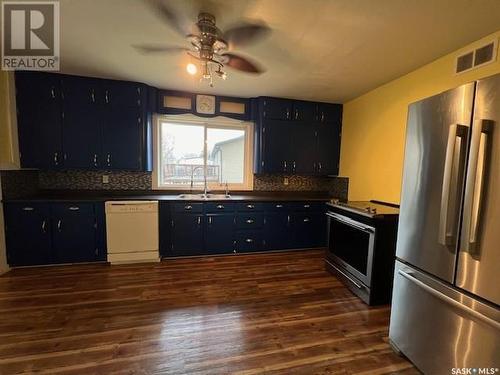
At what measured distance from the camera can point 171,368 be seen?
157cm

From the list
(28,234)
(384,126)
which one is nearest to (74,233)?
(28,234)

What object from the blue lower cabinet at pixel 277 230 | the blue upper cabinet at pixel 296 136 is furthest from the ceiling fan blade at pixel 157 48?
the blue lower cabinet at pixel 277 230

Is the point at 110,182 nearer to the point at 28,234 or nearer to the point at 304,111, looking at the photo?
the point at 28,234

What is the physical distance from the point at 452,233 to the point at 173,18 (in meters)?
2.41

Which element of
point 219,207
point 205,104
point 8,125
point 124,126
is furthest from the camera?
point 205,104

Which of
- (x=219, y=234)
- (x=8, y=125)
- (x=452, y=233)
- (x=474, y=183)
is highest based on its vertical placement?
(x=8, y=125)

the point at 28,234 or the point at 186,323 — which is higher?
the point at 28,234

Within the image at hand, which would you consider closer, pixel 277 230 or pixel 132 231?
pixel 132 231

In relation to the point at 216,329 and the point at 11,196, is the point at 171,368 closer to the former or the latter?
the point at 216,329

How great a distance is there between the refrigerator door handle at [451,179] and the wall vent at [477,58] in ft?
4.15

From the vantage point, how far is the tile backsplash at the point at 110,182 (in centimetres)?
305

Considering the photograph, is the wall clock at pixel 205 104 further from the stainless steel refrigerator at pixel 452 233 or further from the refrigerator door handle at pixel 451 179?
the refrigerator door handle at pixel 451 179

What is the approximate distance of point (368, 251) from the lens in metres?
2.40

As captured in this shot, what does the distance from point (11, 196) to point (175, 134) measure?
88.3 inches
